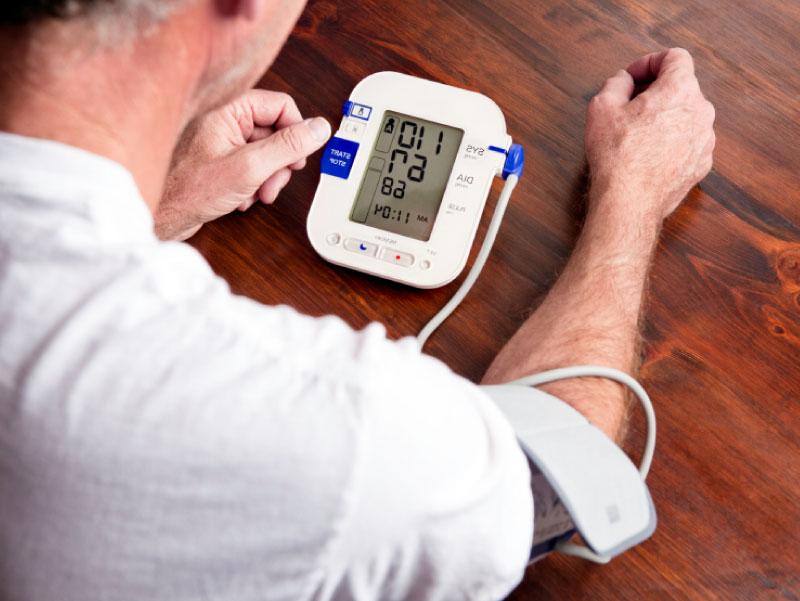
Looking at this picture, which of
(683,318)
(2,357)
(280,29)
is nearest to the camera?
(2,357)

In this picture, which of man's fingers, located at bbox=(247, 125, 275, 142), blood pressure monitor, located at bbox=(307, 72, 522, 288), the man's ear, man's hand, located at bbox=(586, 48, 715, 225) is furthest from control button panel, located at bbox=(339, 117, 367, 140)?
the man's ear

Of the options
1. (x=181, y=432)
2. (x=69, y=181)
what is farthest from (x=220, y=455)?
(x=69, y=181)

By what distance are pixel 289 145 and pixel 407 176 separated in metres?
0.15

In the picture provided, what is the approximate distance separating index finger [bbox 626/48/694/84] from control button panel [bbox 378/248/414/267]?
0.40m

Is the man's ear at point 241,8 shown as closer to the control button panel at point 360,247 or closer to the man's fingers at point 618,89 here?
the control button panel at point 360,247

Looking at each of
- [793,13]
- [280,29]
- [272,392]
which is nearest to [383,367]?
[272,392]

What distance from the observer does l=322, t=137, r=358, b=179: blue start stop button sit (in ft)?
3.30

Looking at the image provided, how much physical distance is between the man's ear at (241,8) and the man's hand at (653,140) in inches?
20.0

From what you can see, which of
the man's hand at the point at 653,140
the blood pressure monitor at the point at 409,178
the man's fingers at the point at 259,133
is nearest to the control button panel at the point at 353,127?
the blood pressure monitor at the point at 409,178

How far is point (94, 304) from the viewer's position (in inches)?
21.3

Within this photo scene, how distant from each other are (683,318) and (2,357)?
694mm

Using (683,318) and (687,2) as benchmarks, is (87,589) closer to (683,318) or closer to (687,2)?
(683,318)

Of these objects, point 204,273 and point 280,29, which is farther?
point 280,29

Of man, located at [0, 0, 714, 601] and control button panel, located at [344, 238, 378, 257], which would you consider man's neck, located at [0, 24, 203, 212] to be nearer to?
man, located at [0, 0, 714, 601]
